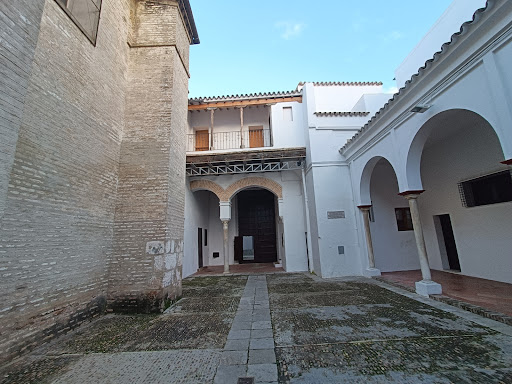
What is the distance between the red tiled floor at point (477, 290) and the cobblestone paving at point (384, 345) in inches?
29.2

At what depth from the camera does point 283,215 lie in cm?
923

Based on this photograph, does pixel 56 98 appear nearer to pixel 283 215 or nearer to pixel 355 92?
pixel 283 215

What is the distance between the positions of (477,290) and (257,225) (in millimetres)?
8814

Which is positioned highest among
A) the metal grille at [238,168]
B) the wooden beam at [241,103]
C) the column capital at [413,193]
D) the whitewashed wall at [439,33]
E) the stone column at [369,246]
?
the whitewashed wall at [439,33]

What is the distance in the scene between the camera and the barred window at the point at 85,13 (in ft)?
12.6

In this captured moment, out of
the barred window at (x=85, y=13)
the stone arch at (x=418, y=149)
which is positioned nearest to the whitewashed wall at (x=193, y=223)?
the barred window at (x=85, y=13)

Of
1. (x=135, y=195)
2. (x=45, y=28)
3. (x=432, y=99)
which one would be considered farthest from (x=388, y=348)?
(x=45, y=28)

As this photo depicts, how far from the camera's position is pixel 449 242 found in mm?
7129

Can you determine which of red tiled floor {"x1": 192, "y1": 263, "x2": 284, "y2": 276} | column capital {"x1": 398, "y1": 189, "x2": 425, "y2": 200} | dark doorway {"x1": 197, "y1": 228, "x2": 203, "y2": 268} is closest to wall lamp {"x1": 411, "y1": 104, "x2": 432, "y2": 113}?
column capital {"x1": 398, "y1": 189, "x2": 425, "y2": 200}

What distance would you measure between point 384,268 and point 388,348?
19.6ft

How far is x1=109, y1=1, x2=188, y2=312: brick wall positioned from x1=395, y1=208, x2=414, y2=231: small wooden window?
7.51 m

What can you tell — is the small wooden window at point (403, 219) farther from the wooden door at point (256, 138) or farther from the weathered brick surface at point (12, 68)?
the weathered brick surface at point (12, 68)

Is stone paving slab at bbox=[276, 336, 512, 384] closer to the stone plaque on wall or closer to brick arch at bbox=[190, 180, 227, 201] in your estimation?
the stone plaque on wall

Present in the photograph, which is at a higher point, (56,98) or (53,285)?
(56,98)
